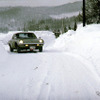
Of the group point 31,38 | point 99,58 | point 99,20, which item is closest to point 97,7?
point 99,20

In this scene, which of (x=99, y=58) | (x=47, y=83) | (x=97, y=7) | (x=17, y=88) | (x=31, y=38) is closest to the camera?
(x=17, y=88)

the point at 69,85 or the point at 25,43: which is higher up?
the point at 25,43

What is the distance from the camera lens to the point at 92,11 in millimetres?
31000

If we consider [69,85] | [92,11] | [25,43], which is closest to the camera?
[69,85]

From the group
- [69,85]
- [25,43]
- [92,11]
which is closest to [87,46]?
[25,43]

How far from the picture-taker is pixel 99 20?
100 feet

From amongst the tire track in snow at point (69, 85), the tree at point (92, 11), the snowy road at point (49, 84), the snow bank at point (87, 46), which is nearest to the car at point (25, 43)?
the snow bank at point (87, 46)

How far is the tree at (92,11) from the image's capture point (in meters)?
30.4

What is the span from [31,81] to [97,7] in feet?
87.9

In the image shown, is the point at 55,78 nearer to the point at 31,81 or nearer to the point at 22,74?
the point at 31,81

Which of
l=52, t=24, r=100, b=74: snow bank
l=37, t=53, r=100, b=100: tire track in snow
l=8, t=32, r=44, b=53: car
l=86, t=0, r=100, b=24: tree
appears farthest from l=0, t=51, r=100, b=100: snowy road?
l=86, t=0, r=100, b=24: tree

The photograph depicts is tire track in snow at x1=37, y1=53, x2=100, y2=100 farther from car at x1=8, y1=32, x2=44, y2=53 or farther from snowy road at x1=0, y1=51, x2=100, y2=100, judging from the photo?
car at x1=8, y1=32, x2=44, y2=53

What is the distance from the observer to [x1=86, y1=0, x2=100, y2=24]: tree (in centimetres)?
3044

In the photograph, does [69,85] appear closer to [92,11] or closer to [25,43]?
[25,43]
